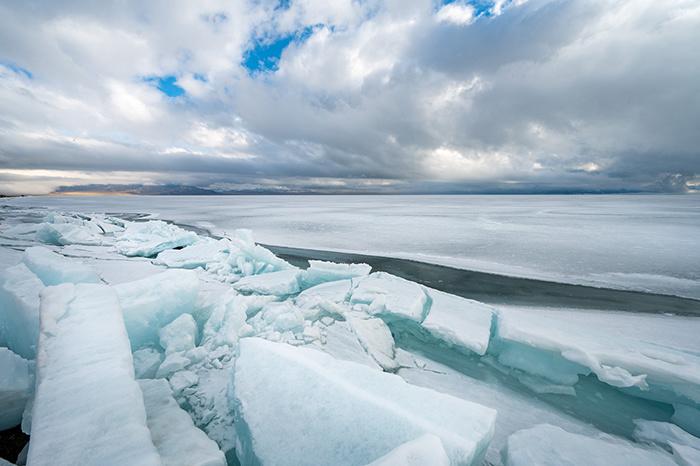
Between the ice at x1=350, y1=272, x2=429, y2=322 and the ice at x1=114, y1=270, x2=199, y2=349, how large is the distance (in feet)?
6.72

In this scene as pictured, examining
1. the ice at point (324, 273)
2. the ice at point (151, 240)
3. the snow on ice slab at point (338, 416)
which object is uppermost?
the snow on ice slab at point (338, 416)

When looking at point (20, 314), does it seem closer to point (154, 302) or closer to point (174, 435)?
point (154, 302)

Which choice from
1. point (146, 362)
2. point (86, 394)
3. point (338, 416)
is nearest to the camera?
point (86, 394)

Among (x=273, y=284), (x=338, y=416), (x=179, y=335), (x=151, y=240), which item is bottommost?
(x=151, y=240)

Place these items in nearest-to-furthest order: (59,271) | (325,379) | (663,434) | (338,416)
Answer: (338,416) < (325,379) < (663,434) < (59,271)

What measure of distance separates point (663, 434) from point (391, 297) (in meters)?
2.63

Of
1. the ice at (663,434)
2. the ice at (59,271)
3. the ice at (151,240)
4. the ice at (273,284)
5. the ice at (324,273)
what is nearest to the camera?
the ice at (663,434)

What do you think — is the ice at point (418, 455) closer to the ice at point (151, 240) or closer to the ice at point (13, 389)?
the ice at point (13, 389)

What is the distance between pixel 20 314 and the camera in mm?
2621

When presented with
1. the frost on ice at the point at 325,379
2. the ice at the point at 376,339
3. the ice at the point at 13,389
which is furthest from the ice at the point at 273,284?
the ice at the point at 13,389

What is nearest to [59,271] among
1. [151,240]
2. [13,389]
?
[13,389]

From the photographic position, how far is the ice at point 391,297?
12.2 ft

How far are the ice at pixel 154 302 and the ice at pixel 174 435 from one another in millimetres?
798

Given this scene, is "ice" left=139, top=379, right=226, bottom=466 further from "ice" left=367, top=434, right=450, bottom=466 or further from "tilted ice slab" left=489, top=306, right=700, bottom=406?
"tilted ice slab" left=489, top=306, right=700, bottom=406
